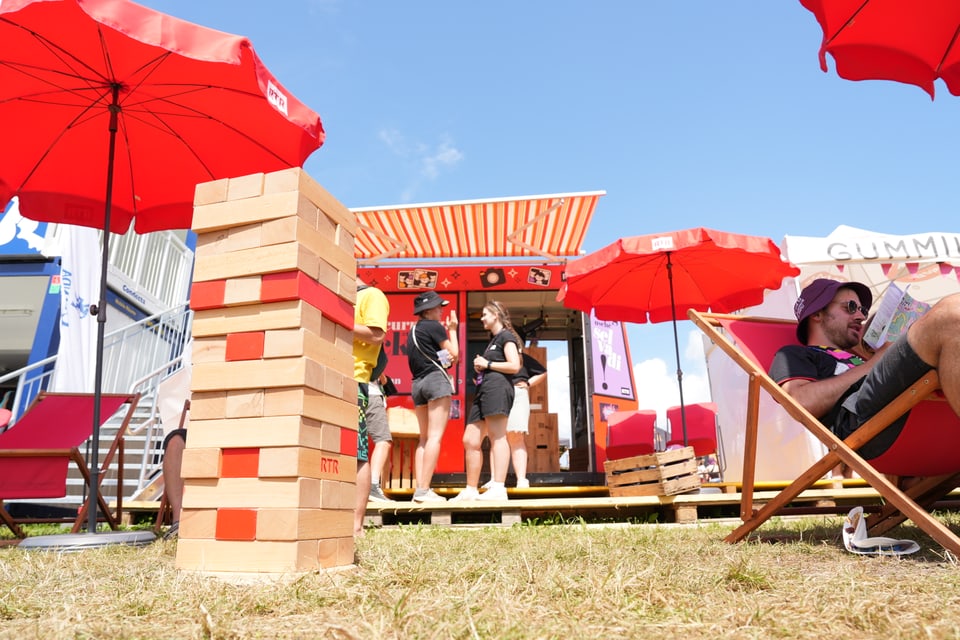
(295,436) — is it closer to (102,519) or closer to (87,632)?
(87,632)

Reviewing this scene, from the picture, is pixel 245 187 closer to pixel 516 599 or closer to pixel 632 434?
pixel 516 599

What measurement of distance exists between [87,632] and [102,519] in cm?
501

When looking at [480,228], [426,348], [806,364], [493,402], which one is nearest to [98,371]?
[426,348]

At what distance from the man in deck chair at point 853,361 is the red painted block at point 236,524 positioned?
224cm

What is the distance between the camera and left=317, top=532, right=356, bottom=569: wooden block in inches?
83.8

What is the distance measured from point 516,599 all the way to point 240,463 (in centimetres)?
106

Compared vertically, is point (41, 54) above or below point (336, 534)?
above

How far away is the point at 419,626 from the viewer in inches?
50.5

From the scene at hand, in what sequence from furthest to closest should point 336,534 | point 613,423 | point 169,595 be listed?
point 613,423 → point 336,534 → point 169,595

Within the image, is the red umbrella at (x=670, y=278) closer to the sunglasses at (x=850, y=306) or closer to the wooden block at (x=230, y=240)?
the sunglasses at (x=850, y=306)

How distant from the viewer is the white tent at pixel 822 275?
704 centimetres

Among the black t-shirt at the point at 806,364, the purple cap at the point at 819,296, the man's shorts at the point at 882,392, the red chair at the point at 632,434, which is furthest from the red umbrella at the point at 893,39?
the red chair at the point at 632,434

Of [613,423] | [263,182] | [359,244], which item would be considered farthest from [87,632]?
[359,244]

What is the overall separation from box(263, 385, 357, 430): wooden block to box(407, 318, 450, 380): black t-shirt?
2.74 metres
